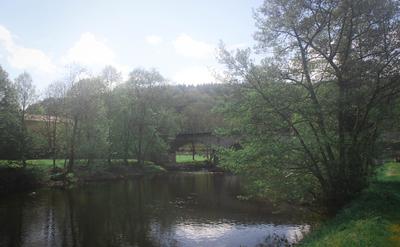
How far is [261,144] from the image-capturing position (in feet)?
62.6

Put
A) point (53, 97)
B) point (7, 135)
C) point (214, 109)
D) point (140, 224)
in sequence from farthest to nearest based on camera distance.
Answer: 1. point (53, 97)
2. point (7, 135)
3. point (140, 224)
4. point (214, 109)

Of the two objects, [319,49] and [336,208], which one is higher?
[319,49]

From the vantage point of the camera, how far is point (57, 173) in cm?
4325

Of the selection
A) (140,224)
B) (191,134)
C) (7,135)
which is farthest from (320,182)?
(191,134)

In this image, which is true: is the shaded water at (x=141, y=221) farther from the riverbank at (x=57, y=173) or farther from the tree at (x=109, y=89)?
the tree at (x=109, y=89)

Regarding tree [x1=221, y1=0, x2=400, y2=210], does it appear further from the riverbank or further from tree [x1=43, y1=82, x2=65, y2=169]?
tree [x1=43, y1=82, x2=65, y2=169]

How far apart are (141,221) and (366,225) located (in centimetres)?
1419

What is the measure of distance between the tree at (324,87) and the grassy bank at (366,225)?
1.60m

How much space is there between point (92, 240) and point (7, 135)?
24881 millimetres

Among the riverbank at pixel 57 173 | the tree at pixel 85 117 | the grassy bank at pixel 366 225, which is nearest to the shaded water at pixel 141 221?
the riverbank at pixel 57 173

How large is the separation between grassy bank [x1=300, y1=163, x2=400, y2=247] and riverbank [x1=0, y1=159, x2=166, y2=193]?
31040 millimetres

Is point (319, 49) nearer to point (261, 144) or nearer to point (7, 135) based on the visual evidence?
point (261, 144)

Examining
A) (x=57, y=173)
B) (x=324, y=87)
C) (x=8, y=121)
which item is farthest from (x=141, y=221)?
(x=57, y=173)

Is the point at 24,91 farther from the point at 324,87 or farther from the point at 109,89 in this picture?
the point at 324,87
